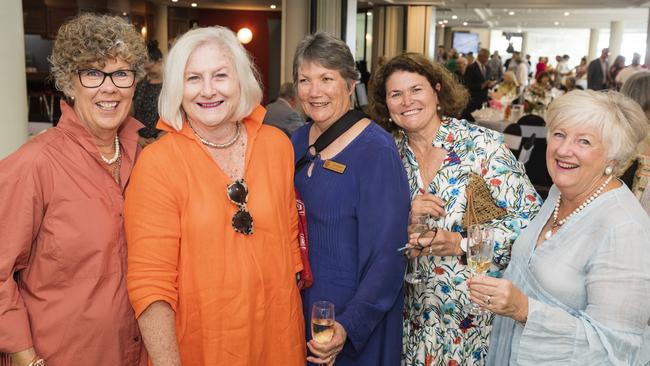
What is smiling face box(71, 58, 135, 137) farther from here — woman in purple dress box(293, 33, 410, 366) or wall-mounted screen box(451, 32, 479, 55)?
wall-mounted screen box(451, 32, 479, 55)

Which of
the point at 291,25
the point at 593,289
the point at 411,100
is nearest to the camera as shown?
the point at 593,289

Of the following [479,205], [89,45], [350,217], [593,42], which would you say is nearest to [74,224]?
[89,45]

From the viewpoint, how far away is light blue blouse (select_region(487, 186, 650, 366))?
167 cm

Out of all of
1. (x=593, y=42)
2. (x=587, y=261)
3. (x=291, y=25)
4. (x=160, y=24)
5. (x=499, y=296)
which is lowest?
(x=499, y=296)

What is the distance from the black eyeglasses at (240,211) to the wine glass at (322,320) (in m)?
0.32

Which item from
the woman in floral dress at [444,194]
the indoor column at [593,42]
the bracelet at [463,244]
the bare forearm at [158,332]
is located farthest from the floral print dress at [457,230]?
the indoor column at [593,42]

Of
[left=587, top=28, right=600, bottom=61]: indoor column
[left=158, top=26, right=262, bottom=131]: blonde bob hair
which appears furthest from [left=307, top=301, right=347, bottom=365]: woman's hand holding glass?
[left=587, top=28, right=600, bottom=61]: indoor column

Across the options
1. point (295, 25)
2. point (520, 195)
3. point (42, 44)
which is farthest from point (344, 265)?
point (42, 44)

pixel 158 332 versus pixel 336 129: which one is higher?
pixel 336 129

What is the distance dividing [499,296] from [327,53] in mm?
1088

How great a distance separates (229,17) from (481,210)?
14500mm

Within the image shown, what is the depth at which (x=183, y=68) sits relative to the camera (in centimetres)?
181

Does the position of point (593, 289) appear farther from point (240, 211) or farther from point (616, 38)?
point (616, 38)

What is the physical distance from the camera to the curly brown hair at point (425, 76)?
243cm
